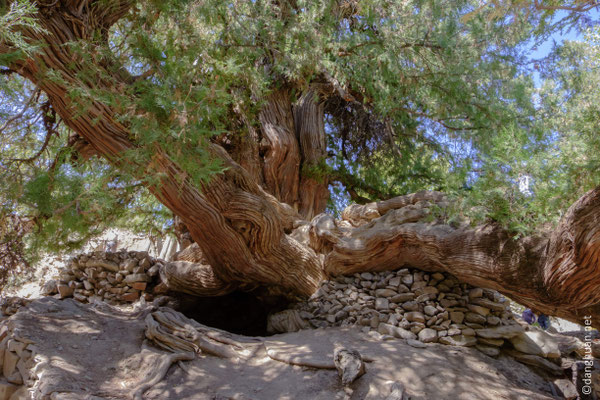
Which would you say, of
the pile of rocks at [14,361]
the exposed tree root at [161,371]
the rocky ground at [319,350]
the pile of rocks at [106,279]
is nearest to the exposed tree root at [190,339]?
the rocky ground at [319,350]

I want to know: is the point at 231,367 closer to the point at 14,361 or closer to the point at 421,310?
the point at 14,361

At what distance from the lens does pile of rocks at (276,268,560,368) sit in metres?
4.59

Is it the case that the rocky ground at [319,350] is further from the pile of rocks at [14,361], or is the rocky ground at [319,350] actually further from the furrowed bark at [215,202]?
the furrowed bark at [215,202]

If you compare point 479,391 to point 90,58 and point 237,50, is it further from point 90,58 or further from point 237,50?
point 90,58

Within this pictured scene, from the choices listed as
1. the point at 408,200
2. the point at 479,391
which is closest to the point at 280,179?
the point at 408,200

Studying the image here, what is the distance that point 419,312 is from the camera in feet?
15.6

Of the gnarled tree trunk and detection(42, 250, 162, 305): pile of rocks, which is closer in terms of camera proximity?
the gnarled tree trunk

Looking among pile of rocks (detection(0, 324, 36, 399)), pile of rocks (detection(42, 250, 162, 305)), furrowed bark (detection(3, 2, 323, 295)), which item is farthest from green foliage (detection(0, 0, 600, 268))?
pile of rocks (detection(0, 324, 36, 399))

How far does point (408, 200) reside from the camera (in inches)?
212

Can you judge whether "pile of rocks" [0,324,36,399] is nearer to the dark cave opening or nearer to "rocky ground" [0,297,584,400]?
"rocky ground" [0,297,584,400]

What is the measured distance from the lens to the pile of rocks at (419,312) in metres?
4.59

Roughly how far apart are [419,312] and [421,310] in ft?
0.15

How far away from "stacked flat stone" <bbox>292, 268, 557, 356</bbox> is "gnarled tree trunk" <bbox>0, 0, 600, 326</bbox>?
9.0 inches

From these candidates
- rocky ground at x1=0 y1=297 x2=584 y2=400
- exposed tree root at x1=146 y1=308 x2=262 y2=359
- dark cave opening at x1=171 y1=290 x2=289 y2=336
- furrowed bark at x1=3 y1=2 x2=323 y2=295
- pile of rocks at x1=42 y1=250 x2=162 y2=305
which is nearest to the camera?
rocky ground at x1=0 y1=297 x2=584 y2=400
